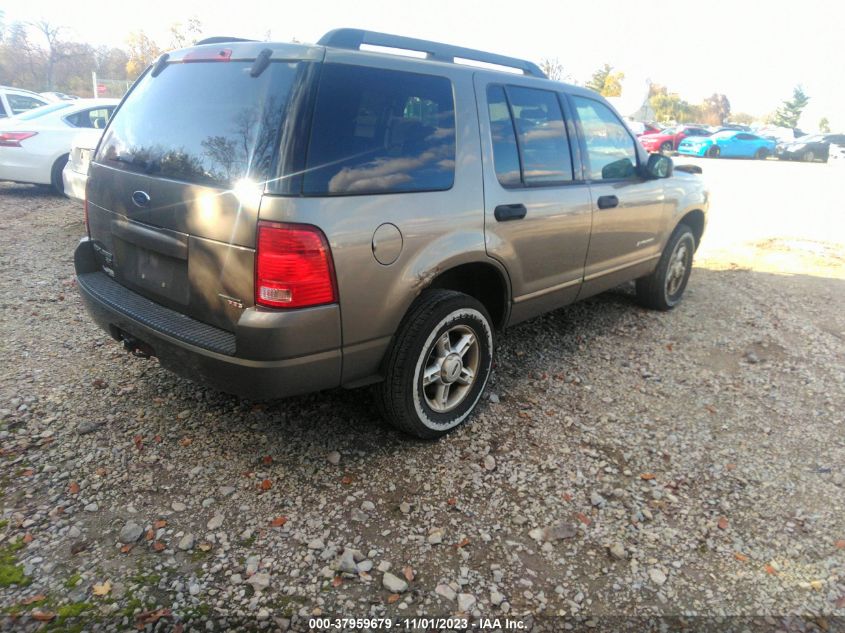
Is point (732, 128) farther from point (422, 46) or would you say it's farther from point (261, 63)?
point (261, 63)

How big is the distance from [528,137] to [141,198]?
2176mm

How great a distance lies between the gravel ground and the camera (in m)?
2.24

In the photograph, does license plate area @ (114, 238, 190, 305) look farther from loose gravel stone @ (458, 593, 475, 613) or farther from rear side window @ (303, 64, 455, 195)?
loose gravel stone @ (458, 593, 475, 613)

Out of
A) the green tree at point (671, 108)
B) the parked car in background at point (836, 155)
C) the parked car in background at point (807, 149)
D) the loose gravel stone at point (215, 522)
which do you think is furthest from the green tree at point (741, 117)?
the loose gravel stone at point (215, 522)

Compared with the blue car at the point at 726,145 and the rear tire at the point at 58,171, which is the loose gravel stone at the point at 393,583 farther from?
the blue car at the point at 726,145

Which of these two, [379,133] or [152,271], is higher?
[379,133]

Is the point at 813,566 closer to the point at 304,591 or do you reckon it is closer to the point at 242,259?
the point at 304,591

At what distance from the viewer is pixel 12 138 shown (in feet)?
27.7

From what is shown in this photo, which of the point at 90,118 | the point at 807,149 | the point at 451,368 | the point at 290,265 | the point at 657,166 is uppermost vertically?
the point at 807,149

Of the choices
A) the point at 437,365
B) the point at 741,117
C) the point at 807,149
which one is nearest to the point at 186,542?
the point at 437,365

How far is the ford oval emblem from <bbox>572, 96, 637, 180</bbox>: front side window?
9.23 feet

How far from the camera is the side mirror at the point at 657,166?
461 cm

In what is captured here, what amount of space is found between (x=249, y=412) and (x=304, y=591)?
4.44 ft

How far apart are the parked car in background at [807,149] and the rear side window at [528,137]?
32.1 metres
